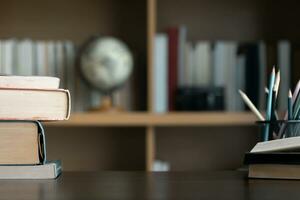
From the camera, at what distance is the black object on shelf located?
1.82 metres

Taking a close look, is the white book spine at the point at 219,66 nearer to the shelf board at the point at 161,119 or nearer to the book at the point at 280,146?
the shelf board at the point at 161,119

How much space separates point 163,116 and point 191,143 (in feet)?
1.21

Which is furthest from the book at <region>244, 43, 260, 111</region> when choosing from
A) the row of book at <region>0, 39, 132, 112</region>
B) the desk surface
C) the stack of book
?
the stack of book

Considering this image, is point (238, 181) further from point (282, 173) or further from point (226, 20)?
point (226, 20)

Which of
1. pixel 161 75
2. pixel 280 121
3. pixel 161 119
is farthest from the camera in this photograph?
pixel 161 75

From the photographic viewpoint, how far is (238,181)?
671 mm

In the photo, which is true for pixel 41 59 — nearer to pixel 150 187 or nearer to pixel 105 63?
pixel 105 63

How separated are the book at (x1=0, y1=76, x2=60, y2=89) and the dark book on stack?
266 mm

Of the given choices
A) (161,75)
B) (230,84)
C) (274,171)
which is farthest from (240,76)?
Result: (274,171)

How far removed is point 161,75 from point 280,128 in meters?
1.05

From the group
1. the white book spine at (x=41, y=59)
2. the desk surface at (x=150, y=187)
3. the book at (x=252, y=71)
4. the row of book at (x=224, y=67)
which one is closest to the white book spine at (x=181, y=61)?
the row of book at (x=224, y=67)

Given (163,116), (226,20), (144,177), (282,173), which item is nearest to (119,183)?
(144,177)

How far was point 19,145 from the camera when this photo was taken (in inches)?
26.8

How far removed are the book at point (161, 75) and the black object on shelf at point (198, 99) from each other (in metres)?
0.05
